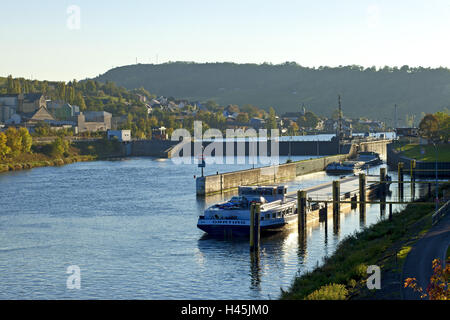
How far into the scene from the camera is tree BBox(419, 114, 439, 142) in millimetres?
158887

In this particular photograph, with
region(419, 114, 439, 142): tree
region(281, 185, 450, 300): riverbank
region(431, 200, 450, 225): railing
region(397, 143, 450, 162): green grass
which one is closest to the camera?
region(281, 185, 450, 300): riverbank

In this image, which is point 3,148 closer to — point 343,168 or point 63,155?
point 63,155

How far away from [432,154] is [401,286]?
10494cm

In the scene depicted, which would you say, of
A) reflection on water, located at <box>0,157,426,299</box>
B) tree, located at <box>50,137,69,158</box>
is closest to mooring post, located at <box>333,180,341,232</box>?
reflection on water, located at <box>0,157,426,299</box>

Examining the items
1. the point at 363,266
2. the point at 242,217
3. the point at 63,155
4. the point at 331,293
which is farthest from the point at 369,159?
the point at 331,293

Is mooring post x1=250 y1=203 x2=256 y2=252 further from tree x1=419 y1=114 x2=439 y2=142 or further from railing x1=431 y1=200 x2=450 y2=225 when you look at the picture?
tree x1=419 y1=114 x2=439 y2=142

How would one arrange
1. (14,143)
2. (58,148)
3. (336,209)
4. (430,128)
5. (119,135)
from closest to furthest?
1. (336,209)
2. (14,143)
3. (430,128)
4. (58,148)
5. (119,135)

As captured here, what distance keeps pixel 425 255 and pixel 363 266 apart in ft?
12.1

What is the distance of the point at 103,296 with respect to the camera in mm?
39031

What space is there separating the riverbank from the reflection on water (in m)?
2.53

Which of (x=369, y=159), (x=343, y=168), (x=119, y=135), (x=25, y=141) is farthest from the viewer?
(x=119, y=135)

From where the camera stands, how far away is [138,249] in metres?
52.2
